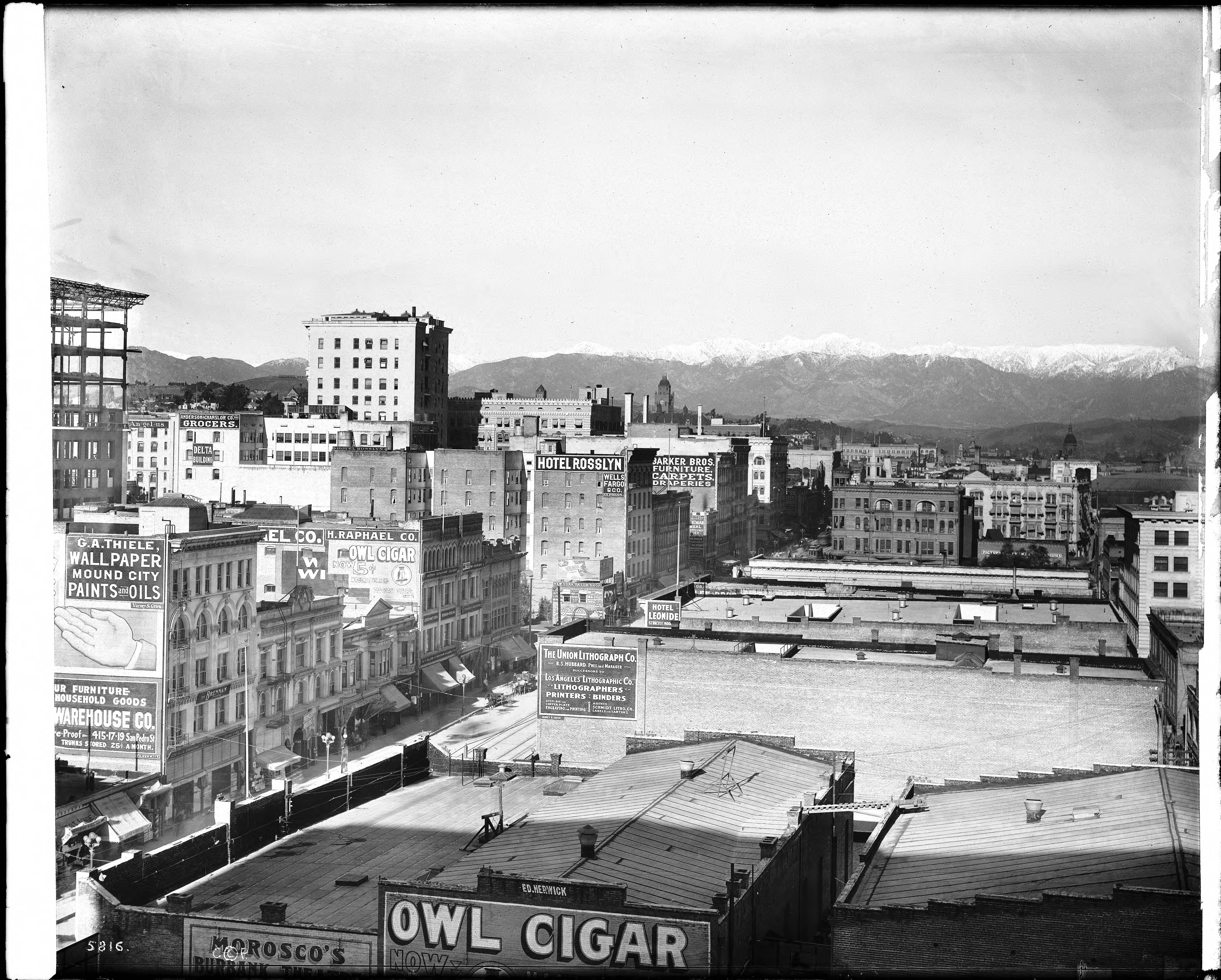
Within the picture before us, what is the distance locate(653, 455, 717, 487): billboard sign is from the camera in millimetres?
33969

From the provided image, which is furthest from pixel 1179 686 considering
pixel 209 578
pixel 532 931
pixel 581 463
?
pixel 581 463

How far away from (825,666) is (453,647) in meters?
11.0

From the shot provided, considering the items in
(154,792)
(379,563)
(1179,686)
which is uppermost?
(379,563)

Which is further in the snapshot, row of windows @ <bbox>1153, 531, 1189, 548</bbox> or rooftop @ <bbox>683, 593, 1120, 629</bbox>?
rooftop @ <bbox>683, 593, 1120, 629</bbox>

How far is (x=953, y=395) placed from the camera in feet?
127

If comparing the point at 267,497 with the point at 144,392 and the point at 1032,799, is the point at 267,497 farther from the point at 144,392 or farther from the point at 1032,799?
the point at 1032,799

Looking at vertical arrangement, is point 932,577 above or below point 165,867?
above

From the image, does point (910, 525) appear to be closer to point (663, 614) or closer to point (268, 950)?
point (663, 614)

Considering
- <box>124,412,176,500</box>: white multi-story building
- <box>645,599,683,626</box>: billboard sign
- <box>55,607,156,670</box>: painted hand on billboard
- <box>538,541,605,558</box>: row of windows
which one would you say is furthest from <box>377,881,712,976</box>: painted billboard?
<box>124,412,176,500</box>: white multi-story building

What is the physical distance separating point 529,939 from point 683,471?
25.9m

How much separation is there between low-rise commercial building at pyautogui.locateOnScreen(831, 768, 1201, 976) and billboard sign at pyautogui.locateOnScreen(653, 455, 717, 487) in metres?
22.4

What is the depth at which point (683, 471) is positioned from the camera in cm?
3462

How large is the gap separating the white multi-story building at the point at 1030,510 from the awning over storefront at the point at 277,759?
92.9 feet

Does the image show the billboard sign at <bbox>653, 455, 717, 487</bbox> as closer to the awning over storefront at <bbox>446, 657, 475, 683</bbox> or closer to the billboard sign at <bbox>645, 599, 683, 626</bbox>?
the awning over storefront at <bbox>446, 657, 475, 683</bbox>
